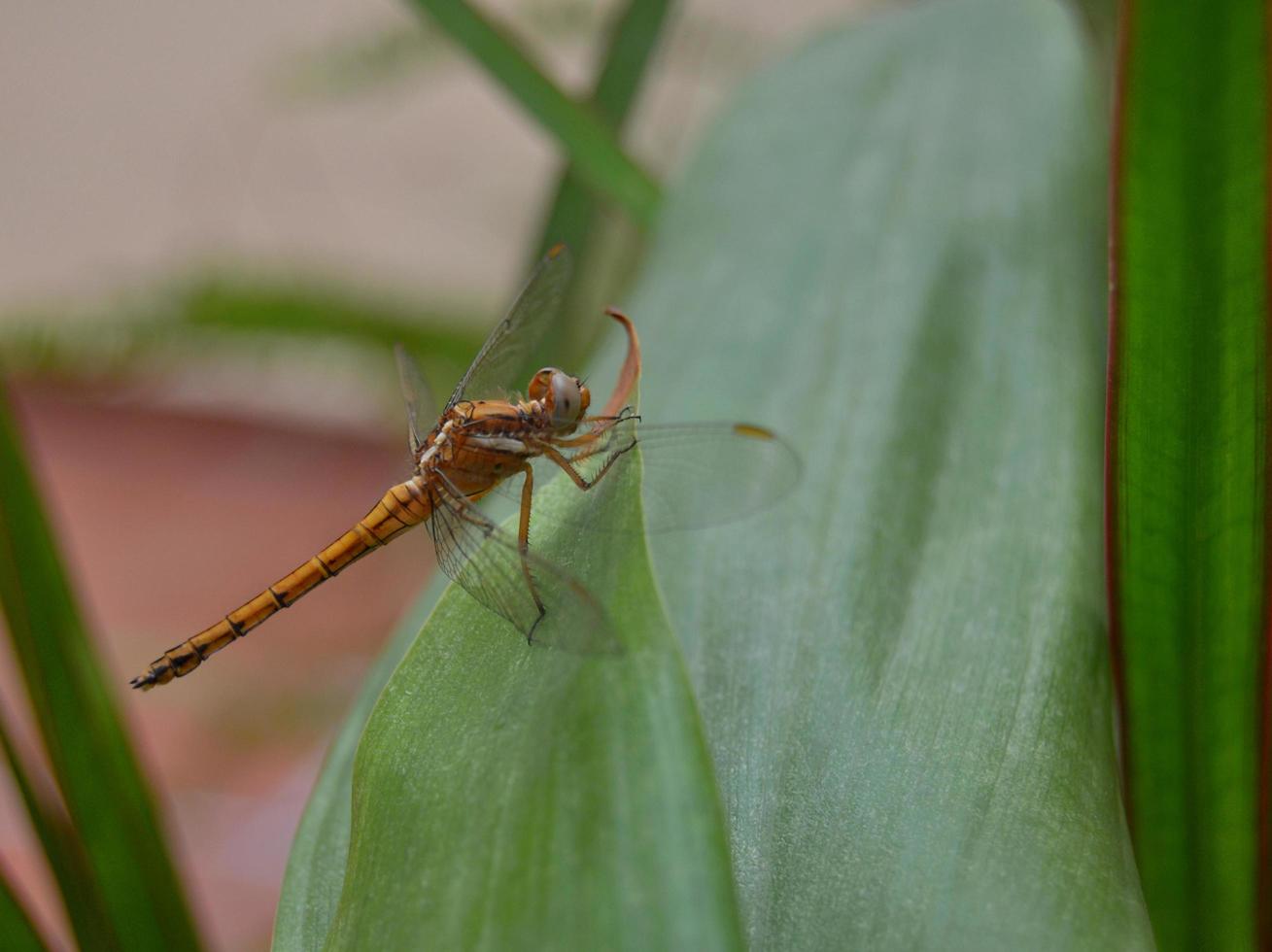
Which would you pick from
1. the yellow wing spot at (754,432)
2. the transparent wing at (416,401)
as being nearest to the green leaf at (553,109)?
the transparent wing at (416,401)

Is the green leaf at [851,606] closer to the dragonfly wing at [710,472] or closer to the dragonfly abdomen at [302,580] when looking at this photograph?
the dragonfly wing at [710,472]

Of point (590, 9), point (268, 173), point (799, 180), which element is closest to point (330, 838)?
point (799, 180)

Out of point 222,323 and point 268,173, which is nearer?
point 222,323

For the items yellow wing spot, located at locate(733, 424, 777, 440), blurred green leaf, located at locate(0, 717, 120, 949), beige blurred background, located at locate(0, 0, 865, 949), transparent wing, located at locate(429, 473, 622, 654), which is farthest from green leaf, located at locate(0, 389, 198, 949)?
beige blurred background, located at locate(0, 0, 865, 949)

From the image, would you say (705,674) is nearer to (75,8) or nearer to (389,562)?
(389,562)

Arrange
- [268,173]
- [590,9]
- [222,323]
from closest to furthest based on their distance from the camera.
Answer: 1. [222,323]
2. [590,9]
3. [268,173]
